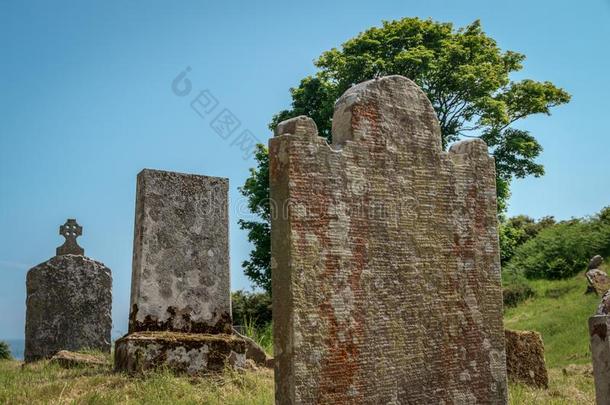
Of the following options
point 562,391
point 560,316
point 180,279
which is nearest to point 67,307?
point 180,279

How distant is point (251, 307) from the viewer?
2403 cm

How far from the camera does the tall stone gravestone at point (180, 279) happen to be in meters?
9.38

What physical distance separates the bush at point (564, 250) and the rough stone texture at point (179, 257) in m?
18.5

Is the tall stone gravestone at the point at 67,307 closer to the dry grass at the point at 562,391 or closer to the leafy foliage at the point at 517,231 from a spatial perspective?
the dry grass at the point at 562,391

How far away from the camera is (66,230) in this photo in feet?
47.2

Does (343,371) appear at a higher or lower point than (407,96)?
lower

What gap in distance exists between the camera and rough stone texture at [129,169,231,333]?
377 inches

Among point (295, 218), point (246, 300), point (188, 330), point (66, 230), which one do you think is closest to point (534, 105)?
point (246, 300)

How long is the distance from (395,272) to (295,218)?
1364 mm

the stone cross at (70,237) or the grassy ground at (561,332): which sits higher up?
the stone cross at (70,237)

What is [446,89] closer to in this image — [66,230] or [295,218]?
[66,230]

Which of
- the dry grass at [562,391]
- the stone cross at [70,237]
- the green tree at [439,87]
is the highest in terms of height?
the green tree at [439,87]

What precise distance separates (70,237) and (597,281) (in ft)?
50.8

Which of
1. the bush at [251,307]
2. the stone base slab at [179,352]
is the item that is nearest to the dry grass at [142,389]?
the stone base slab at [179,352]
